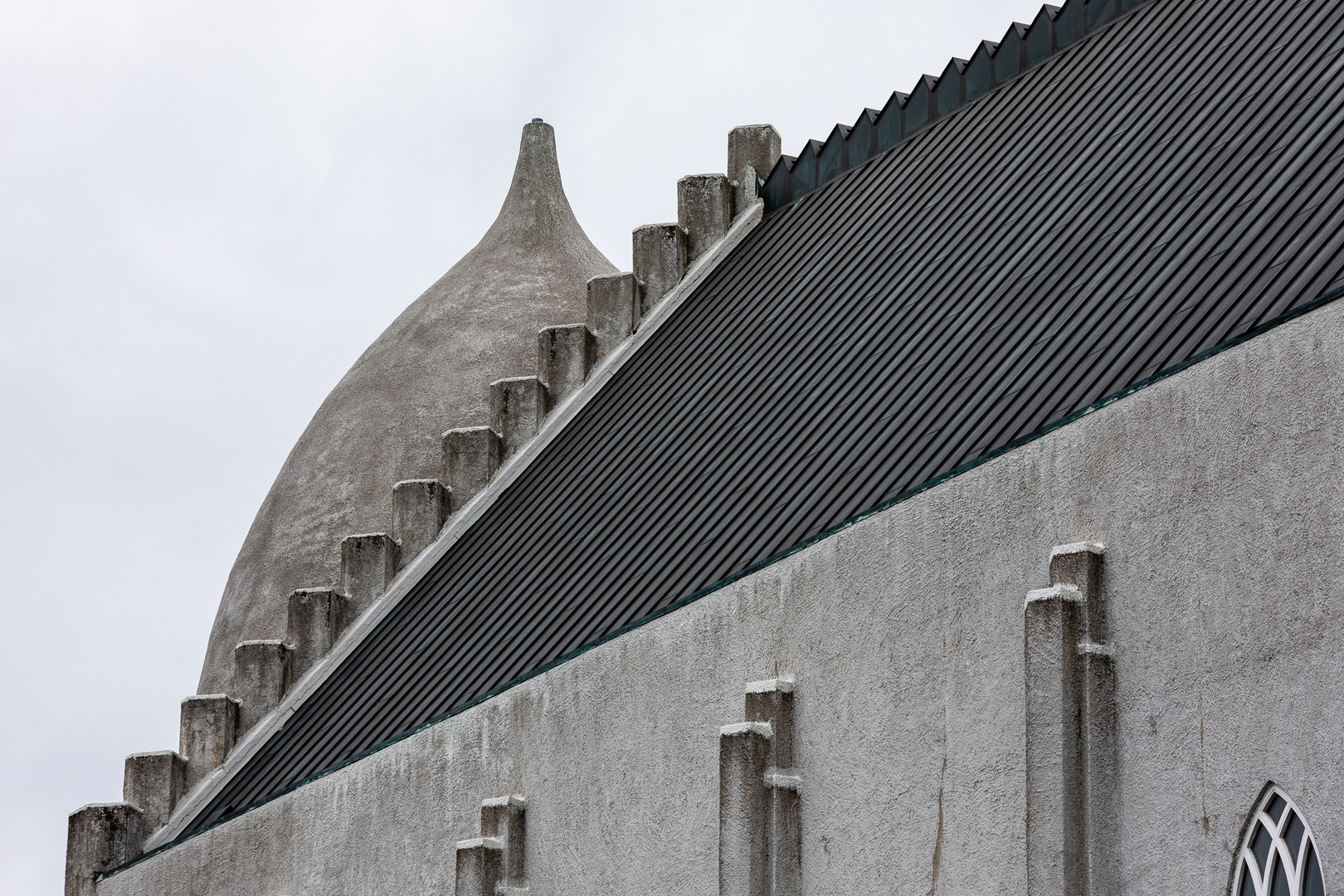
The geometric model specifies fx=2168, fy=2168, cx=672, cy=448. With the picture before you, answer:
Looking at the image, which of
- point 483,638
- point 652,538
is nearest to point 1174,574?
point 652,538

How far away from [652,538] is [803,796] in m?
4.30

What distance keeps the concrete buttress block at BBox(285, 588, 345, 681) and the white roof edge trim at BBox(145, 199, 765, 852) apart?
0.13m

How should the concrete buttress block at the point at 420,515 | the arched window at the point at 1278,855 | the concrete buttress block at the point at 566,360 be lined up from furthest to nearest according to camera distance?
the concrete buttress block at the point at 566,360, the concrete buttress block at the point at 420,515, the arched window at the point at 1278,855

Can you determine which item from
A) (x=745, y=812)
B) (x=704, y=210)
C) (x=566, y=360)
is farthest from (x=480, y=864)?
(x=704, y=210)

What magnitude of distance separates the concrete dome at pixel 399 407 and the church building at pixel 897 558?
744cm

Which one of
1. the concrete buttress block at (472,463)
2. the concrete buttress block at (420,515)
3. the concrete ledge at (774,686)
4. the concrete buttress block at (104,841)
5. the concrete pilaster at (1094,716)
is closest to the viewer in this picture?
the concrete pilaster at (1094,716)

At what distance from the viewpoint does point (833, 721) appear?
612 inches

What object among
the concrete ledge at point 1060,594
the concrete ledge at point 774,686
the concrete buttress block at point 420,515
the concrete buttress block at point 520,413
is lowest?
the concrete ledge at point 774,686

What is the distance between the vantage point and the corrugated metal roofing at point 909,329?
14.9 metres

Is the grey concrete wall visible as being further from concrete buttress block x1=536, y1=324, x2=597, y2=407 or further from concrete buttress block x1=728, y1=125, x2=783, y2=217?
concrete buttress block x1=728, y1=125, x2=783, y2=217

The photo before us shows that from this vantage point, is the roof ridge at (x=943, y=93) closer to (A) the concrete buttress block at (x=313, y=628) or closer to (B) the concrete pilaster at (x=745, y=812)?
(A) the concrete buttress block at (x=313, y=628)

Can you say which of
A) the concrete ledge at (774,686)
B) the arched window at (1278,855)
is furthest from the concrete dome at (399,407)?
the arched window at (1278,855)

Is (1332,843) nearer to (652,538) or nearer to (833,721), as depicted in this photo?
(833,721)

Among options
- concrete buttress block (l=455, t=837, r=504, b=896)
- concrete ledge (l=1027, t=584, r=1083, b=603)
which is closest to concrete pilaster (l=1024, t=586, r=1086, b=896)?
concrete ledge (l=1027, t=584, r=1083, b=603)
